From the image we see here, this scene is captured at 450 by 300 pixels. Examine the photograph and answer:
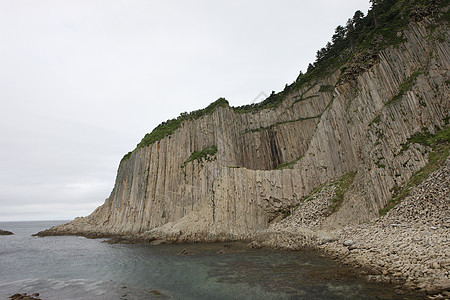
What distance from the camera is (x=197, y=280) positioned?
48.1 ft

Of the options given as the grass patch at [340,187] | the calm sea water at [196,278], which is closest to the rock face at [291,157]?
the grass patch at [340,187]

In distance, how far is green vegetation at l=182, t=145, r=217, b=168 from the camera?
38.6 metres

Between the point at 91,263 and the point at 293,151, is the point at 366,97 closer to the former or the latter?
the point at 293,151

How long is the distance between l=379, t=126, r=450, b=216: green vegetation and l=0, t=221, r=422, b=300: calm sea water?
23.2 feet

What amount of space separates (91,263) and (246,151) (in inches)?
1104

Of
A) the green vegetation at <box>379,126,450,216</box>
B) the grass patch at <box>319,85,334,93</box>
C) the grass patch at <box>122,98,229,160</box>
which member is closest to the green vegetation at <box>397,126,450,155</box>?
the green vegetation at <box>379,126,450,216</box>

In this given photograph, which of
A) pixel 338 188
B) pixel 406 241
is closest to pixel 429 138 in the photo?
pixel 338 188

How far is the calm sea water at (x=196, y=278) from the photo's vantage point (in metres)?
11.6

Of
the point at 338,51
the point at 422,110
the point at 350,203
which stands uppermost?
the point at 338,51

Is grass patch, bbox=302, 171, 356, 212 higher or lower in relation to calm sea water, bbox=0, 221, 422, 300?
higher

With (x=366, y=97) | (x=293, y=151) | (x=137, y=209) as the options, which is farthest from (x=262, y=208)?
(x=137, y=209)

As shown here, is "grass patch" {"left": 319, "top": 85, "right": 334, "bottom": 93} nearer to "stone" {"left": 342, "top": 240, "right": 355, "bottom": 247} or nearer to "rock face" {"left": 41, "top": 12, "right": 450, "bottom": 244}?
"rock face" {"left": 41, "top": 12, "right": 450, "bottom": 244}

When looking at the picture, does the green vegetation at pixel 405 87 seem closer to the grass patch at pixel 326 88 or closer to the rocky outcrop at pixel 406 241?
the rocky outcrop at pixel 406 241

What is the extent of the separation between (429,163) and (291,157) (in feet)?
75.2
